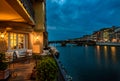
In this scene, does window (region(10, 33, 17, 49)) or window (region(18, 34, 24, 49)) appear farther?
window (region(18, 34, 24, 49))

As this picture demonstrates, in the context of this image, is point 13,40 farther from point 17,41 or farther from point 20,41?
point 20,41

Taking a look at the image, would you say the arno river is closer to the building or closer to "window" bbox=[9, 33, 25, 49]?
the building

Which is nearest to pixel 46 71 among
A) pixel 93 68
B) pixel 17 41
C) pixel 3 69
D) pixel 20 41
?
pixel 3 69

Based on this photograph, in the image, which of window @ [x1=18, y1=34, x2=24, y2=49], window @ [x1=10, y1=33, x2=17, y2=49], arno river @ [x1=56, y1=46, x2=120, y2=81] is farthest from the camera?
arno river @ [x1=56, y1=46, x2=120, y2=81]

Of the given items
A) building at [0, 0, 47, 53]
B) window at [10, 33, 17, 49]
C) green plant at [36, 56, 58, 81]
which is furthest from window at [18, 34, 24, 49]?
green plant at [36, 56, 58, 81]

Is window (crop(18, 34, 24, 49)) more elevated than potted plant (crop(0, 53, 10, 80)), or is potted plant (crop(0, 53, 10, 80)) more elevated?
window (crop(18, 34, 24, 49))

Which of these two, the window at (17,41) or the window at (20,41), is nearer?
the window at (17,41)

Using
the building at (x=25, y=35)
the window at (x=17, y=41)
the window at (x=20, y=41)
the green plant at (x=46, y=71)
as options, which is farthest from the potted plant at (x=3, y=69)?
the window at (x=20, y=41)

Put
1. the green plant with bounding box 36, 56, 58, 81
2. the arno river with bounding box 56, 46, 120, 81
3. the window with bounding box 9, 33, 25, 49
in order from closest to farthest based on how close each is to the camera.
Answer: the green plant with bounding box 36, 56, 58, 81
the window with bounding box 9, 33, 25, 49
the arno river with bounding box 56, 46, 120, 81

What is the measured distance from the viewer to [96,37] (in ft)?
616

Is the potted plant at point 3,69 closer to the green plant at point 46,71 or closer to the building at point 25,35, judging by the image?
the green plant at point 46,71

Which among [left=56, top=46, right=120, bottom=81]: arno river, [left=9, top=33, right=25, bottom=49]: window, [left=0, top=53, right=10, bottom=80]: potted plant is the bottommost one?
[left=56, top=46, right=120, bottom=81]: arno river

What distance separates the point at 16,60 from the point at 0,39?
6.33 ft

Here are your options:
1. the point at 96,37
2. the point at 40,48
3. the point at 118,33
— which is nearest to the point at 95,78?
the point at 40,48
